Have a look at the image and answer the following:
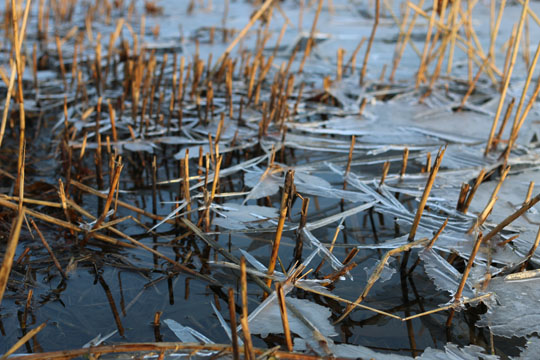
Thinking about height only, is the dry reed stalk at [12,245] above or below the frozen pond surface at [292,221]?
above

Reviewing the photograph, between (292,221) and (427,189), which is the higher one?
(427,189)

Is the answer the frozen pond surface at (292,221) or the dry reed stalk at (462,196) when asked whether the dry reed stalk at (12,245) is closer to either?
the frozen pond surface at (292,221)

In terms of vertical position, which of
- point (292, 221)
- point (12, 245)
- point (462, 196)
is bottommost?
point (292, 221)

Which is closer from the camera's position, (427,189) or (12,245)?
(12,245)

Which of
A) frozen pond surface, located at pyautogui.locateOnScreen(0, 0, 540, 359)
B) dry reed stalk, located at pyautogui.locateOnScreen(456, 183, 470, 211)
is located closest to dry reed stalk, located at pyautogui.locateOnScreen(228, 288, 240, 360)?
frozen pond surface, located at pyautogui.locateOnScreen(0, 0, 540, 359)

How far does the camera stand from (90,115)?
2637 millimetres

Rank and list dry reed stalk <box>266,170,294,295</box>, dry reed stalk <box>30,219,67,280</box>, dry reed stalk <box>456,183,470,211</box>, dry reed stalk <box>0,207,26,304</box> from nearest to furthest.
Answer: dry reed stalk <box>0,207,26,304</box>, dry reed stalk <box>266,170,294,295</box>, dry reed stalk <box>30,219,67,280</box>, dry reed stalk <box>456,183,470,211</box>

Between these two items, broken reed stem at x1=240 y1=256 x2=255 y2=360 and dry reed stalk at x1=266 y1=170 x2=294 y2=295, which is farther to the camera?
dry reed stalk at x1=266 y1=170 x2=294 y2=295

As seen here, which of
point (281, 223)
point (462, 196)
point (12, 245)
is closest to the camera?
point (12, 245)

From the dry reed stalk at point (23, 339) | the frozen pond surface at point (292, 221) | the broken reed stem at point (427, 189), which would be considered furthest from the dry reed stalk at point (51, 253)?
the broken reed stem at point (427, 189)

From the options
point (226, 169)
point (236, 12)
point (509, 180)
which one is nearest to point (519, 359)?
point (509, 180)

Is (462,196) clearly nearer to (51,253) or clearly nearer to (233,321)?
(233,321)

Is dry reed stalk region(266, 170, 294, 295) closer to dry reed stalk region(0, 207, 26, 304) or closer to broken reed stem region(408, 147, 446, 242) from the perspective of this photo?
broken reed stem region(408, 147, 446, 242)

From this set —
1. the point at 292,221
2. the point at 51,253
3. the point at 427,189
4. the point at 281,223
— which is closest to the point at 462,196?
the point at 427,189
